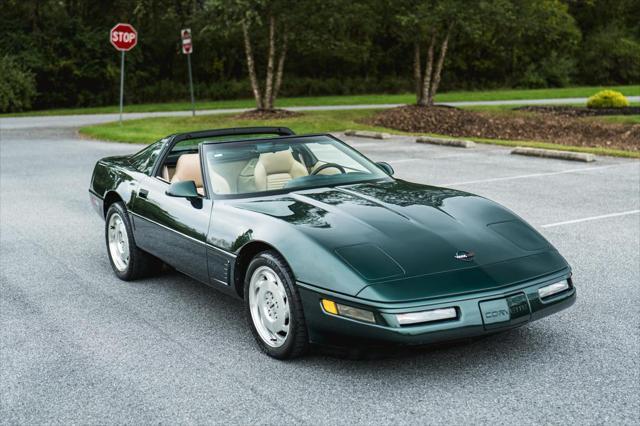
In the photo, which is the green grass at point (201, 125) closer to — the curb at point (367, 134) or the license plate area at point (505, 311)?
the curb at point (367, 134)

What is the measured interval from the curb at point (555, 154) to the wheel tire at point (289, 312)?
36.0 ft

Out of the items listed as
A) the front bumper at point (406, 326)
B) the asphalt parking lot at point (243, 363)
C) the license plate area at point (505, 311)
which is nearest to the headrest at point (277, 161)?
the asphalt parking lot at point (243, 363)

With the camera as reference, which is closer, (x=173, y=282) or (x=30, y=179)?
(x=173, y=282)

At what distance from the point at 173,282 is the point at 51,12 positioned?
38.3 m

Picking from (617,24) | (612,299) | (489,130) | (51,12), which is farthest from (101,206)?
(617,24)

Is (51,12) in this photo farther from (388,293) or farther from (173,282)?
(388,293)

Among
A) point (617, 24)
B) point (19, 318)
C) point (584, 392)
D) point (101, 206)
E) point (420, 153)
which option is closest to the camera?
point (584, 392)

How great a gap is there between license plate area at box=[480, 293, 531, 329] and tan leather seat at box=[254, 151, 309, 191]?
6.52 ft

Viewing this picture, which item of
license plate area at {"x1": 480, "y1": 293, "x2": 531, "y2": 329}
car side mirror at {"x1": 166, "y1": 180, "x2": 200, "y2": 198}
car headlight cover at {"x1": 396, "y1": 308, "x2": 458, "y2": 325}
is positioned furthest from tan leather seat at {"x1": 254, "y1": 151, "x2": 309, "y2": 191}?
license plate area at {"x1": 480, "y1": 293, "x2": 531, "y2": 329}

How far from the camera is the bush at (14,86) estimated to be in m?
33.2

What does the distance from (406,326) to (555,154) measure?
11.6 m

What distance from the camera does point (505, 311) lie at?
3926 millimetres

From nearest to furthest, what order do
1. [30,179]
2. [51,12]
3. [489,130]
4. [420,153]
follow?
[30,179] → [420,153] → [489,130] → [51,12]

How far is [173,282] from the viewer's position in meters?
6.22
